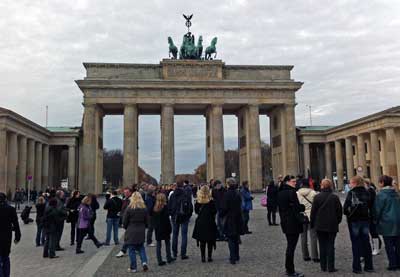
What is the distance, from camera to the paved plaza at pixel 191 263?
951cm

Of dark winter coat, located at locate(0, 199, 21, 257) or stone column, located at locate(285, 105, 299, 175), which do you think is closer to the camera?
dark winter coat, located at locate(0, 199, 21, 257)

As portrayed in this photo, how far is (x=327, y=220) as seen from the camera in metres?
9.06

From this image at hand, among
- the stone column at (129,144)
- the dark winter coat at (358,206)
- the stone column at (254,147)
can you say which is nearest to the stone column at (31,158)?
the stone column at (129,144)

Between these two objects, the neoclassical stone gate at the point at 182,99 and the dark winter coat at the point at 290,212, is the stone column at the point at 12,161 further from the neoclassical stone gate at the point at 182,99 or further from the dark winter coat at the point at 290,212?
the dark winter coat at the point at 290,212

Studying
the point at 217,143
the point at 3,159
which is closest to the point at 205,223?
the point at 3,159

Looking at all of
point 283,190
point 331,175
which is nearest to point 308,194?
point 283,190

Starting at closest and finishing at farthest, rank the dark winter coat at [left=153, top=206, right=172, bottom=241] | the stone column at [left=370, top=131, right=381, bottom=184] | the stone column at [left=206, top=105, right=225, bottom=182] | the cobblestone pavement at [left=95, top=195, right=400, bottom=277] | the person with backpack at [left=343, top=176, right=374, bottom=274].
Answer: the person with backpack at [left=343, top=176, right=374, bottom=274] → the cobblestone pavement at [left=95, top=195, right=400, bottom=277] → the dark winter coat at [left=153, top=206, right=172, bottom=241] → the stone column at [left=370, top=131, right=381, bottom=184] → the stone column at [left=206, top=105, right=225, bottom=182]

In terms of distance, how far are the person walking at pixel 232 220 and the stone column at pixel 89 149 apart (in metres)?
44.2

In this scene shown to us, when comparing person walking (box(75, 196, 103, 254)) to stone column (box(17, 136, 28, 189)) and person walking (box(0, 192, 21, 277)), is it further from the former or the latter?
stone column (box(17, 136, 28, 189))

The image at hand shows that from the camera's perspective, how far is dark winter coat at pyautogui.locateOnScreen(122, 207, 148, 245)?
9.83 meters

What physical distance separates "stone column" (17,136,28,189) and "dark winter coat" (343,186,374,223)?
142 feet

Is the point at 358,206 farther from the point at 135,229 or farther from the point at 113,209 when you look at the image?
the point at 113,209

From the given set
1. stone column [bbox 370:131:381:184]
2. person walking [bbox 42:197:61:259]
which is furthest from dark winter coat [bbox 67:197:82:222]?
stone column [bbox 370:131:381:184]

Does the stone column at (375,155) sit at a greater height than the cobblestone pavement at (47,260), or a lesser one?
greater
